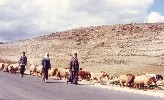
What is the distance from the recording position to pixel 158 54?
228ft

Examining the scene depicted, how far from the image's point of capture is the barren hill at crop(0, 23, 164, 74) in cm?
6899

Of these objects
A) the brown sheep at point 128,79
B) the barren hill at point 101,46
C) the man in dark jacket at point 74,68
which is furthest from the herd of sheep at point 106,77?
the barren hill at point 101,46

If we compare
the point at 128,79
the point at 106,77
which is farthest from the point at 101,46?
the point at 128,79

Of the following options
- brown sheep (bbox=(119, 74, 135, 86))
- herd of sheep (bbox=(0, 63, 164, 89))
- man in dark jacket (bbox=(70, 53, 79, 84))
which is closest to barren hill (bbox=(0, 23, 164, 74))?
herd of sheep (bbox=(0, 63, 164, 89))

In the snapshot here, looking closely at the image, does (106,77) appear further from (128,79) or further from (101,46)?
(101,46)

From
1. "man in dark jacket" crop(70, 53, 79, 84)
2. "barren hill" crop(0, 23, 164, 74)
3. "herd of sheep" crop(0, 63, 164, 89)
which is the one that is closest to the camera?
"herd of sheep" crop(0, 63, 164, 89)

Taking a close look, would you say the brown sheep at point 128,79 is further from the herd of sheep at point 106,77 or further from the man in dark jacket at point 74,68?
the man in dark jacket at point 74,68

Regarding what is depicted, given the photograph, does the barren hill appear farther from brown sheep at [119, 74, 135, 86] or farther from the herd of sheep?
brown sheep at [119, 74, 135, 86]

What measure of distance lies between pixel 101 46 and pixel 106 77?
55.3 metres

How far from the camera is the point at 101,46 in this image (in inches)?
3465

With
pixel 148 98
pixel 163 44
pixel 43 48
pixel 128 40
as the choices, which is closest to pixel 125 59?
pixel 163 44

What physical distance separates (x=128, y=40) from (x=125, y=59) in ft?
61.6

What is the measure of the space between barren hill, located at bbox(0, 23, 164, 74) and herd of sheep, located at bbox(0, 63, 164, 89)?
19051mm

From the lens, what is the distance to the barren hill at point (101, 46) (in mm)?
68988
